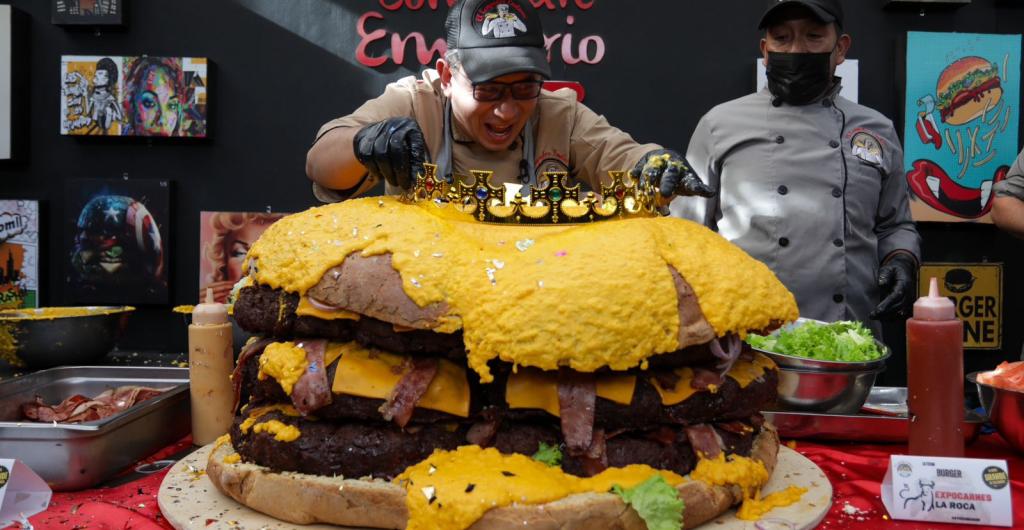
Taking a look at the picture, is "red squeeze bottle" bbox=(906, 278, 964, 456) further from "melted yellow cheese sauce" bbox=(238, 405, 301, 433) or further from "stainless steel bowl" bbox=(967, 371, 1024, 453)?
"melted yellow cheese sauce" bbox=(238, 405, 301, 433)

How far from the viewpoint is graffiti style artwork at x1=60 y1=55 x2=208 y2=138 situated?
15.0 feet

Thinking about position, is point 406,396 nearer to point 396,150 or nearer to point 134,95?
point 396,150

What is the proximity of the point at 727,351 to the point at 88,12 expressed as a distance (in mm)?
4642

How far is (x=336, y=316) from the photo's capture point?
1586 millimetres

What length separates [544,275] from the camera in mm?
1465

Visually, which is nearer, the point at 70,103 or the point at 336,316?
the point at 336,316

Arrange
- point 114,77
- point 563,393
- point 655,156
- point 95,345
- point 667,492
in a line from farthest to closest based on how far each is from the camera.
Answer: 1. point 114,77
2. point 95,345
3. point 655,156
4. point 563,393
5. point 667,492

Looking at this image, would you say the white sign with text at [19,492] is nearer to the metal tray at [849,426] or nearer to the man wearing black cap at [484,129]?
the man wearing black cap at [484,129]

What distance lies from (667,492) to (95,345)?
2.42 m

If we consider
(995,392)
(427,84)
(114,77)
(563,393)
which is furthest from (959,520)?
(114,77)

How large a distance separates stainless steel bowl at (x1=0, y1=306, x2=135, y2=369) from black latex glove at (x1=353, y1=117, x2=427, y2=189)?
1.60 metres

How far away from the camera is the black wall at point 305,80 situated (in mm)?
4637

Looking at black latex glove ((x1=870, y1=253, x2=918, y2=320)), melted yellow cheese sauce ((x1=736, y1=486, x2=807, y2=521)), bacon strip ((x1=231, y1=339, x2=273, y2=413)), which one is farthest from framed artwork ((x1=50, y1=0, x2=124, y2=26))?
melted yellow cheese sauce ((x1=736, y1=486, x2=807, y2=521))

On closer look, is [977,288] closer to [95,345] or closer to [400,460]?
[400,460]
